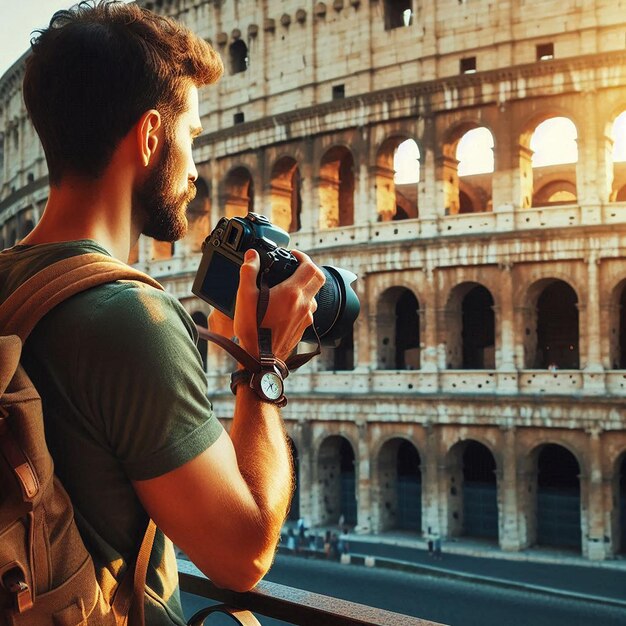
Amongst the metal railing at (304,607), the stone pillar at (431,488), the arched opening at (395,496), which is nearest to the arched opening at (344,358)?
the arched opening at (395,496)

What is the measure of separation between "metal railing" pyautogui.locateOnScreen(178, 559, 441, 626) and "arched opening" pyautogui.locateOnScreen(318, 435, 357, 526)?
766 inches

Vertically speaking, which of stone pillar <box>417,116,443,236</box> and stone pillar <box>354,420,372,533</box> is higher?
stone pillar <box>417,116,443,236</box>

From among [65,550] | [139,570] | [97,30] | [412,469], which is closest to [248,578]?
[139,570]

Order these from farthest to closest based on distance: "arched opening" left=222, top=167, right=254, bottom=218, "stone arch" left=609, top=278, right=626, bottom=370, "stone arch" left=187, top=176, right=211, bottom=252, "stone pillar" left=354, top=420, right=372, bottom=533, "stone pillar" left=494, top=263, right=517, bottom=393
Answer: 1. "stone arch" left=187, top=176, right=211, bottom=252
2. "arched opening" left=222, top=167, right=254, bottom=218
3. "stone pillar" left=354, top=420, right=372, bottom=533
4. "stone pillar" left=494, top=263, right=517, bottom=393
5. "stone arch" left=609, top=278, right=626, bottom=370

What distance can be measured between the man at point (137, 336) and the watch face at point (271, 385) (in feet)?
0.07

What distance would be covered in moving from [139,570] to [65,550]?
0.57 feet

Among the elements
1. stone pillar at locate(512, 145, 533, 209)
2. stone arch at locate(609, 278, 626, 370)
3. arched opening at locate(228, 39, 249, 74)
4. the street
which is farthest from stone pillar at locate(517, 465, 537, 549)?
arched opening at locate(228, 39, 249, 74)

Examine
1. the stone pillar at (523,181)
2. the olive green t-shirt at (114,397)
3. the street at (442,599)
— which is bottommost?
the street at (442,599)

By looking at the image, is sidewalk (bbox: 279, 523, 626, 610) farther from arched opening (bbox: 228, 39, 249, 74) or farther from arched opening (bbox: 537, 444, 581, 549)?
arched opening (bbox: 228, 39, 249, 74)

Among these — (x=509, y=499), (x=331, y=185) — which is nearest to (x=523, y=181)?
(x=331, y=185)

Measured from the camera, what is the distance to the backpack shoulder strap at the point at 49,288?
4.48ft

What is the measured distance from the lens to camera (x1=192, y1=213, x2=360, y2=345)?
175 cm

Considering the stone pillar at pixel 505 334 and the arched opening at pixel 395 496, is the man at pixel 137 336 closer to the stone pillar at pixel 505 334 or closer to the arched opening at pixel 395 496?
the stone pillar at pixel 505 334

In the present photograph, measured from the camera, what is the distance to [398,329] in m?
23.0
